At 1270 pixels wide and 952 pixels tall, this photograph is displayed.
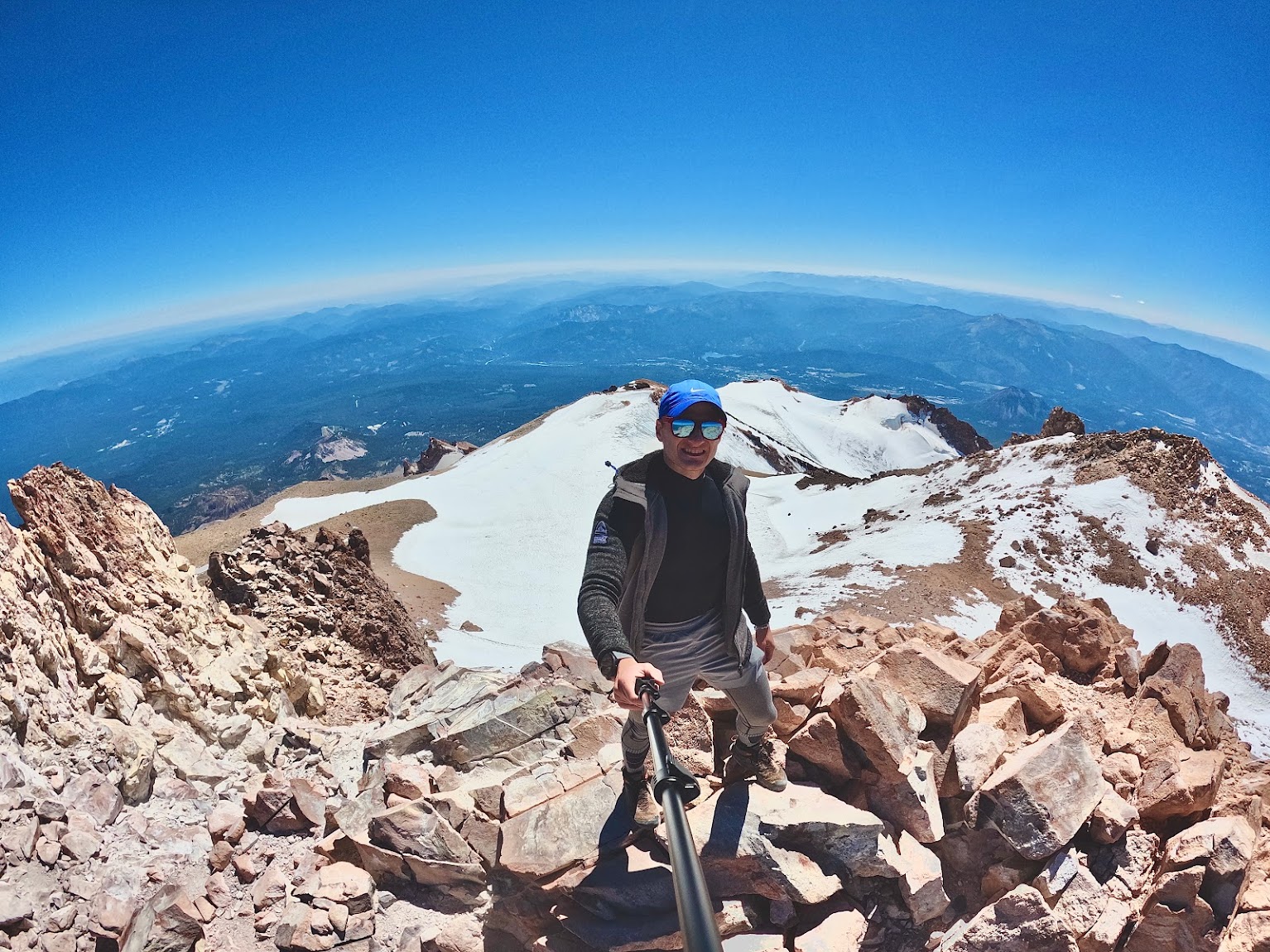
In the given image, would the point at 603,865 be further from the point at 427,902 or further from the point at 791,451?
the point at 791,451

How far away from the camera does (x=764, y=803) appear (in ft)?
16.4

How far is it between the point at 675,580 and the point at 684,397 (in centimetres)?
133

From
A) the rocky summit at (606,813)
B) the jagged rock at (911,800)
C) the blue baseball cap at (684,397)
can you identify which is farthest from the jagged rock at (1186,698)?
the blue baseball cap at (684,397)

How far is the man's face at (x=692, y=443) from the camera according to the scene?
13.2ft

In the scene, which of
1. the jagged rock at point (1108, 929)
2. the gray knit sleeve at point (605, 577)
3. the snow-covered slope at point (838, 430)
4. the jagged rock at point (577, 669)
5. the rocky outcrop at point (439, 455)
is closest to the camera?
the gray knit sleeve at point (605, 577)

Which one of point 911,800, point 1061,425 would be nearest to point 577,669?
point 911,800

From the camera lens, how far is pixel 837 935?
4.34 metres

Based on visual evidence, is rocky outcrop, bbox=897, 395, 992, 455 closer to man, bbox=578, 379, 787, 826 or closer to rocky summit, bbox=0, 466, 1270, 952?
rocky summit, bbox=0, 466, 1270, 952

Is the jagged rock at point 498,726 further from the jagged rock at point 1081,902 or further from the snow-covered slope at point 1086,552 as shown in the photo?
the snow-covered slope at point 1086,552

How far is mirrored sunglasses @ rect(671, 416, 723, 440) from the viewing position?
13.0 ft

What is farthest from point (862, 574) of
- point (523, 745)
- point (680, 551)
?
point (680, 551)

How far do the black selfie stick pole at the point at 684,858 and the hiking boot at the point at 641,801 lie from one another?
1.85 metres

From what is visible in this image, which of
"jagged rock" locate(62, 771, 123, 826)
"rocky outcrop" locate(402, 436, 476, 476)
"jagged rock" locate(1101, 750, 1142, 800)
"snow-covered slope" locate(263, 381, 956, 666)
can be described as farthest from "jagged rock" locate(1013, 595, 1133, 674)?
"rocky outcrop" locate(402, 436, 476, 476)

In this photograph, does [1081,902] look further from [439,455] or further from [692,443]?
[439,455]
